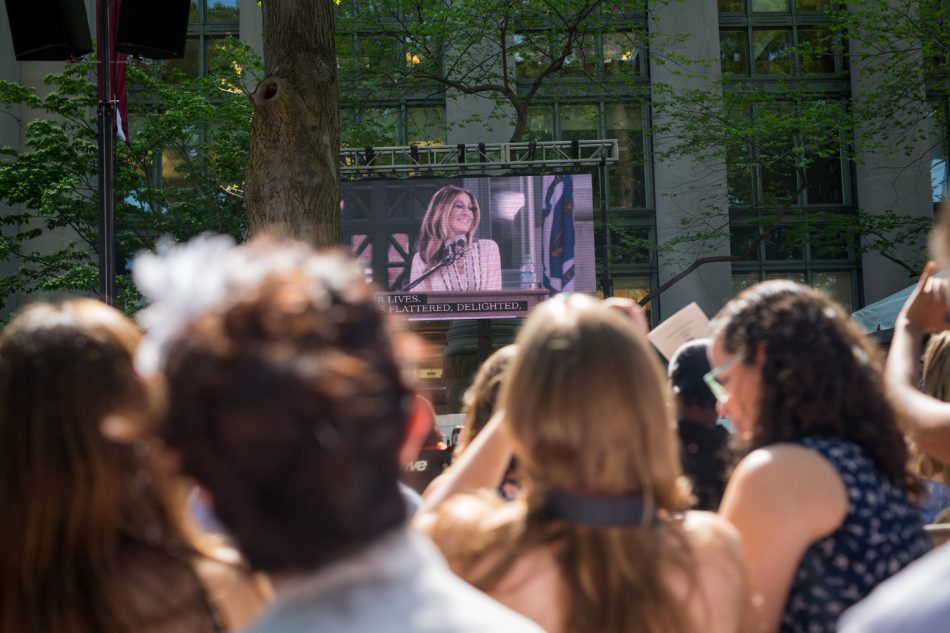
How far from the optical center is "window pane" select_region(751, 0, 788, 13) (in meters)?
27.0

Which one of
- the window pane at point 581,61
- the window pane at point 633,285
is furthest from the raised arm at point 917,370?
the window pane at point 633,285

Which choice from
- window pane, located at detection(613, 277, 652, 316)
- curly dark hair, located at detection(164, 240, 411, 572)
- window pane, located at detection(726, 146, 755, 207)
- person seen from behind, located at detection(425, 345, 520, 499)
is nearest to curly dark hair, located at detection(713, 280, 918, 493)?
person seen from behind, located at detection(425, 345, 520, 499)

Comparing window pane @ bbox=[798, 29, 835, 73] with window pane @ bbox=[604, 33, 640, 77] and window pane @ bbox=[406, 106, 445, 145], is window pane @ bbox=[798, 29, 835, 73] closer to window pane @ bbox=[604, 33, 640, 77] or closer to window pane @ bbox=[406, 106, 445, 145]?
window pane @ bbox=[604, 33, 640, 77]

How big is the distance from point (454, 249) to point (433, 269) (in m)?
0.59

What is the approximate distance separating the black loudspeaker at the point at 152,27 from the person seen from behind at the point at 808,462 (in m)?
6.67

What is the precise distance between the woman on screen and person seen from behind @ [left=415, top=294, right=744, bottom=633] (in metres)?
17.7

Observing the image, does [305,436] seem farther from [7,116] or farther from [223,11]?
[223,11]

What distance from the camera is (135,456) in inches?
64.7

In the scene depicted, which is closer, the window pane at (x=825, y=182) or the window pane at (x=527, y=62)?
the window pane at (x=527, y=62)

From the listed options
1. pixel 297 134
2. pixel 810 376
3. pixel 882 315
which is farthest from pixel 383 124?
pixel 810 376

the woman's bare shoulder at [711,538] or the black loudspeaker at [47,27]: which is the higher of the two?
the black loudspeaker at [47,27]

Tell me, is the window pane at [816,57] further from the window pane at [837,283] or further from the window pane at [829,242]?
the window pane at [837,283]

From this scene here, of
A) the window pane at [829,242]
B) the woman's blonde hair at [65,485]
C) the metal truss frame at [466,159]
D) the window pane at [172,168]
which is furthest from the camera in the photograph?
the window pane at [172,168]

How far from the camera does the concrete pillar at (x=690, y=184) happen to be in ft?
81.6
